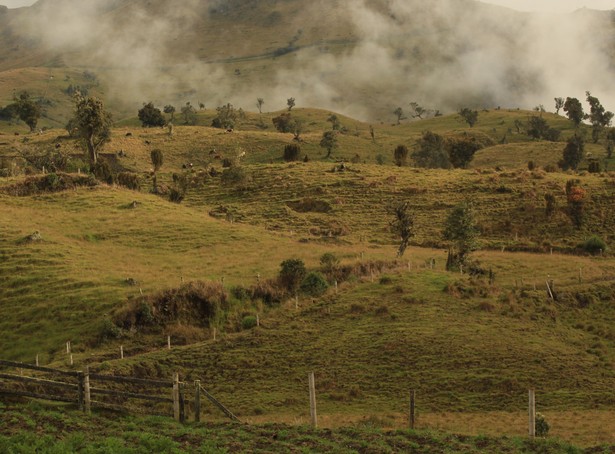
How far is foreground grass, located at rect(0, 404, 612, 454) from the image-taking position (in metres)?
19.3

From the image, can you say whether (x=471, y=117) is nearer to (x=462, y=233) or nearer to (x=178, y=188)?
(x=178, y=188)

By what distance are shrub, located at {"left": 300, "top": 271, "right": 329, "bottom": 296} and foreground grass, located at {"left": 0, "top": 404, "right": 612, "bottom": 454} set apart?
2359cm

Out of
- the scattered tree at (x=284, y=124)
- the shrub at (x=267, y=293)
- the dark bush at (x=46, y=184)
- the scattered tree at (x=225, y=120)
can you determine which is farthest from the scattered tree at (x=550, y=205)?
the scattered tree at (x=225, y=120)

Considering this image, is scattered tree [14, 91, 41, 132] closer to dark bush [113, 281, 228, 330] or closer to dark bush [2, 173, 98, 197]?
dark bush [2, 173, 98, 197]

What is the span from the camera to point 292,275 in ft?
160

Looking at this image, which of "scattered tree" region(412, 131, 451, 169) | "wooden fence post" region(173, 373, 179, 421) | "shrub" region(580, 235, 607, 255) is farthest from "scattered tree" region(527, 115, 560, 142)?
"wooden fence post" region(173, 373, 179, 421)

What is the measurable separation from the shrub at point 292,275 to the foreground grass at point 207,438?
25308 millimetres

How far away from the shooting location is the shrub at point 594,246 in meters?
61.9

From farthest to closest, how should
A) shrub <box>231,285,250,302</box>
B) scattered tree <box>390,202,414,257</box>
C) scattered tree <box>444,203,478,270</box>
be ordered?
1. scattered tree <box>390,202,414,257</box>
2. scattered tree <box>444,203,478,270</box>
3. shrub <box>231,285,250,302</box>

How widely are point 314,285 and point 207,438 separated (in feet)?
87.1

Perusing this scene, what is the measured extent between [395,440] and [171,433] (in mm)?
7115

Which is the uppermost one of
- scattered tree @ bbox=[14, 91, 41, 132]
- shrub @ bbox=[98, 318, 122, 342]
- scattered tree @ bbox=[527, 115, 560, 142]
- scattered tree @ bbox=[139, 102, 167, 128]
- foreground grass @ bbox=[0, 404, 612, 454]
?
scattered tree @ bbox=[14, 91, 41, 132]

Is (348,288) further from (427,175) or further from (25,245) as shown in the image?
(427,175)

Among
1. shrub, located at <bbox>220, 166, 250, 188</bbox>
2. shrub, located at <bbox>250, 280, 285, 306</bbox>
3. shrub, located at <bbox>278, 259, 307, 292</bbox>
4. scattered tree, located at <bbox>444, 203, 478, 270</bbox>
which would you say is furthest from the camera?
shrub, located at <bbox>220, 166, 250, 188</bbox>
